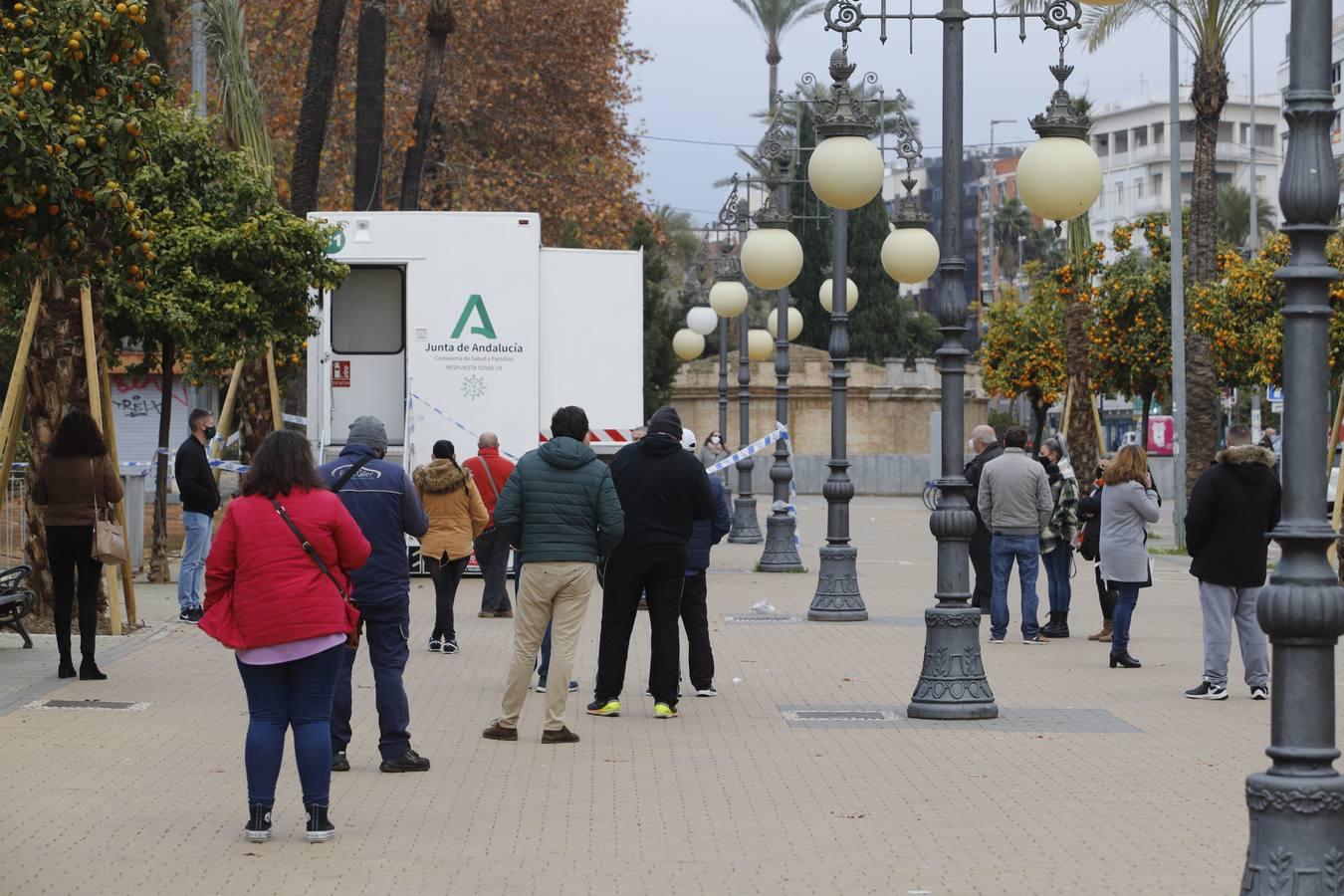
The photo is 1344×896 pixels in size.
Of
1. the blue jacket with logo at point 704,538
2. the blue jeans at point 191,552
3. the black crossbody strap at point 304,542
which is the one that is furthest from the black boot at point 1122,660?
the black crossbody strap at point 304,542

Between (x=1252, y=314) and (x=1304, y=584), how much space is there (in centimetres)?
3020

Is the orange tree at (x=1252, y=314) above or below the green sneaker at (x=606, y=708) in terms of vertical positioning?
above

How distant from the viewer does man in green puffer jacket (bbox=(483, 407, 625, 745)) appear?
10.6 m

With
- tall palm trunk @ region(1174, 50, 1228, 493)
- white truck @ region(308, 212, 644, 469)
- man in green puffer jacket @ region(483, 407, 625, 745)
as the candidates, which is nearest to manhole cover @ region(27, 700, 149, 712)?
man in green puffer jacket @ region(483, 407, 625, 745)

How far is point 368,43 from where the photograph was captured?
86.3ft

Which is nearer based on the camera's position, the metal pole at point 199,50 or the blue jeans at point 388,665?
the blue jeans at point 388,665

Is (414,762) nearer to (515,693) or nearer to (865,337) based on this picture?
(515,693)

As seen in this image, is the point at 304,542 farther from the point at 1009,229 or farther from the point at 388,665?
the point at 1009,229

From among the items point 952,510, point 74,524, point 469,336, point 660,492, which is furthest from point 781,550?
point 660,492

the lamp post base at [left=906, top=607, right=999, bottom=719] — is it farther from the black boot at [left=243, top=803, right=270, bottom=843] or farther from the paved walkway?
the black boot at [left=243, top=803, right=270, bottom=843]

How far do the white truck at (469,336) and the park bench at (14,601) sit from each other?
7.13m

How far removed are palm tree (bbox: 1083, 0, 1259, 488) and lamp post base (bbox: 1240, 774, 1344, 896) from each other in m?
23.3

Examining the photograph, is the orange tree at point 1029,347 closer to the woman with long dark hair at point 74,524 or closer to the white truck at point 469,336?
the white truck at point 469,336

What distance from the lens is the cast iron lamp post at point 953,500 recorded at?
11680 millimetres
